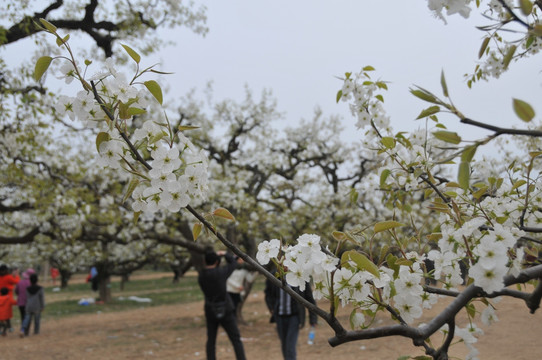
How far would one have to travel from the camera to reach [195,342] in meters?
9.33

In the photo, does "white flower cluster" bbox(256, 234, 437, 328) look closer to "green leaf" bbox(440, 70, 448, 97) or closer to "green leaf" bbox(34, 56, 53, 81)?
"green leaf" bbox(440, 70, 448, 97)

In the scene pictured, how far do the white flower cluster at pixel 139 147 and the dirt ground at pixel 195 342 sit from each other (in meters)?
5.90

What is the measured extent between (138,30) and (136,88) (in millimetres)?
6405

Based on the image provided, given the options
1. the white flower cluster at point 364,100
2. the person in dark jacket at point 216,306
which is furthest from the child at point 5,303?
the white flower cluster at point 364,100

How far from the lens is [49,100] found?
733 cm

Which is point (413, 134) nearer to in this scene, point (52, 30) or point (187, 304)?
point (52, 30)

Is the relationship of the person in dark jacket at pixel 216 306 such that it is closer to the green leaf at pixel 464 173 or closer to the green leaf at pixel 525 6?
the green leaf at pixel 464 173

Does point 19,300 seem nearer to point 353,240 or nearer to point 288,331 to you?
point 288,331

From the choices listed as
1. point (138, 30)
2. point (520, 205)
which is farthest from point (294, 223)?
point (520, 205)

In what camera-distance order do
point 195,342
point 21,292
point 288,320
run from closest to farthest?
1. point 288,320
2. point 195,342
3. point 21,292

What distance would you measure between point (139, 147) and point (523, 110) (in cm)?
100

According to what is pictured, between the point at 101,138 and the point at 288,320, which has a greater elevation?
the point at 101,138

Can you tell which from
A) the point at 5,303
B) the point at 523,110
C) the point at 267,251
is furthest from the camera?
the point at 5,303

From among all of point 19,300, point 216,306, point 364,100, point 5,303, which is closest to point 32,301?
point 5,303
